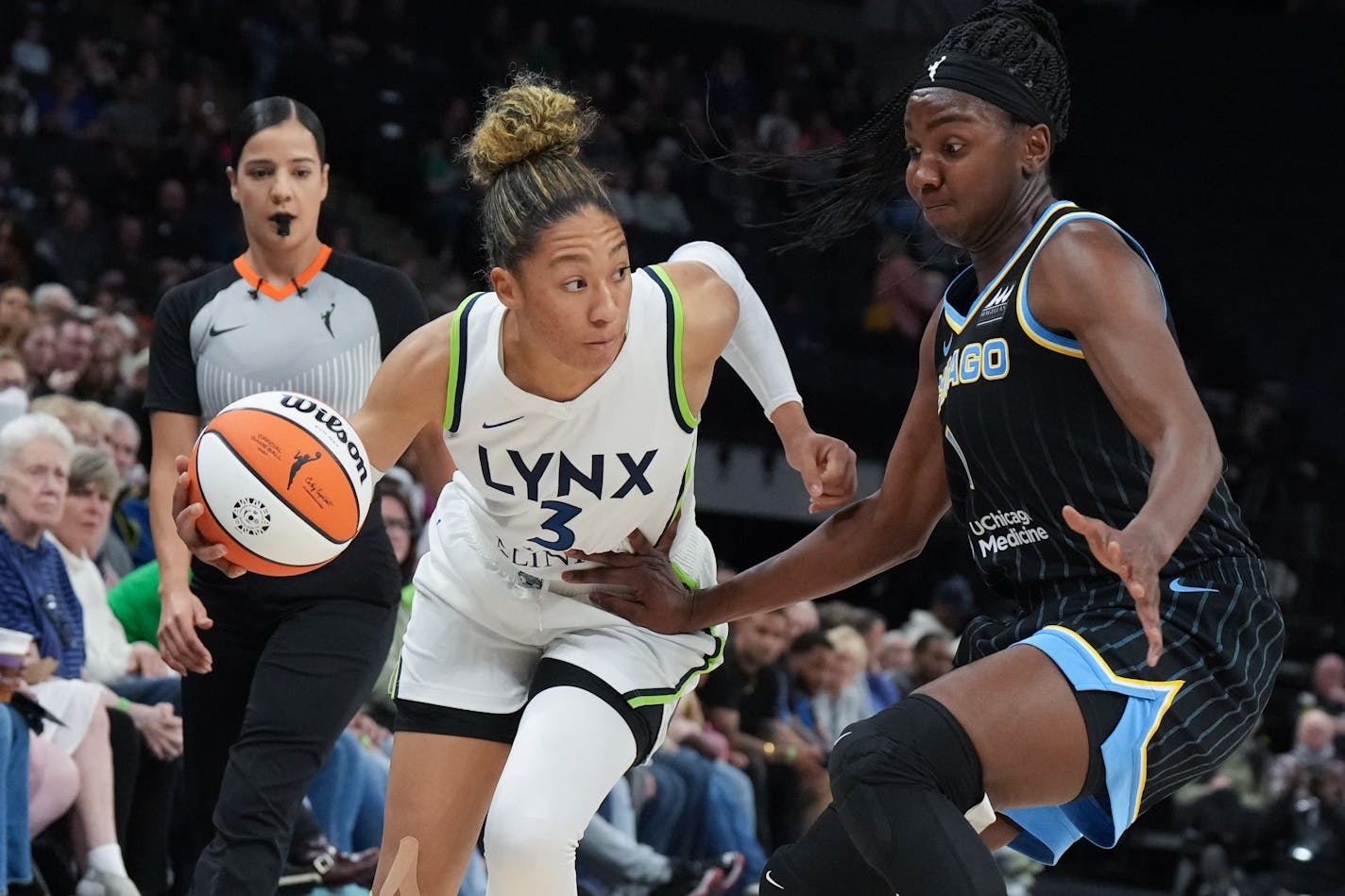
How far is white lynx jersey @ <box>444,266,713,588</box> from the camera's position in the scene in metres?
3.34

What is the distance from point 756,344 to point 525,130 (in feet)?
2.20

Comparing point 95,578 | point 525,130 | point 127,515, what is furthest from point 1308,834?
point 525,130

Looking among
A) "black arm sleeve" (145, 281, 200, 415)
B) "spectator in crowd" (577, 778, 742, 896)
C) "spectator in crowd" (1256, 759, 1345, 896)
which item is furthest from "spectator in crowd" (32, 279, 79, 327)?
"spectator in crowd" (1256, 759, 1345, 896)

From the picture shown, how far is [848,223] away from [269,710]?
5.34ft

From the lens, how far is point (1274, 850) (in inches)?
364

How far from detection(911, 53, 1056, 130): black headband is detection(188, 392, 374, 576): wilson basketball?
1320mm

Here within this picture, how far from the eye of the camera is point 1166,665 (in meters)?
2.76

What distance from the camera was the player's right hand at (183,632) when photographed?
3.73 meters

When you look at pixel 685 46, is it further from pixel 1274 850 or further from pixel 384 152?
pixel 1274 850

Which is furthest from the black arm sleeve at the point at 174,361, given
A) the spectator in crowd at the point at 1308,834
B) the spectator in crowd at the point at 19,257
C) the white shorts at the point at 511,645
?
the spectator in crowd at the point at 1308,834

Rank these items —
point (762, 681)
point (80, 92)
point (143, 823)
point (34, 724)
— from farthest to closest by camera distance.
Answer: point (80, 92) < point (762, 681) < point (143, 823) < point (34, 724)

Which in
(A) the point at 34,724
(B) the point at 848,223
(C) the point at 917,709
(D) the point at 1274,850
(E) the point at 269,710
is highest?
(B) the point at 848,223

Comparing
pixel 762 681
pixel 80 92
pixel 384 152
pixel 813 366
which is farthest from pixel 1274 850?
pixel 80 92

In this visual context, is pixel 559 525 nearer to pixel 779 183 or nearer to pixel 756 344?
pixel 756 344
